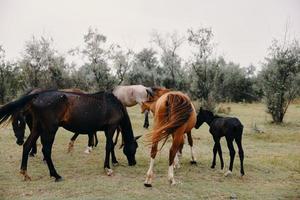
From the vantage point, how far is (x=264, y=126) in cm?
1927

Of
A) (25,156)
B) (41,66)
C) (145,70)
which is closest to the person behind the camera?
(25,156)

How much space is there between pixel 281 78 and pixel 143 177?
48.1ft

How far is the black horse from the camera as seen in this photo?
7.88m

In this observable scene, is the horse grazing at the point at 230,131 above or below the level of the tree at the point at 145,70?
below

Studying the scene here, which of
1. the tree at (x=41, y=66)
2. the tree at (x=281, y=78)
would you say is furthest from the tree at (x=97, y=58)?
the tree at (x=281, y=78)

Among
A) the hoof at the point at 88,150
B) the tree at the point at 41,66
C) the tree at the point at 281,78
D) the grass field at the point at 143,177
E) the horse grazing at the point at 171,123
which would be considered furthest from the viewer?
the tree at the point at 41,66

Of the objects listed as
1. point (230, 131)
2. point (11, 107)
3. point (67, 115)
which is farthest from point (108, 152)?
point (230, 131)

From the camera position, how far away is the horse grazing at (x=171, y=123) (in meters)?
7.60

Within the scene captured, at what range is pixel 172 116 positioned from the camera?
7.71 m

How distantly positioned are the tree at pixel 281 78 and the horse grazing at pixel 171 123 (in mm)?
13932

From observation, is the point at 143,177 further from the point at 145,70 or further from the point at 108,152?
the point at 145,70

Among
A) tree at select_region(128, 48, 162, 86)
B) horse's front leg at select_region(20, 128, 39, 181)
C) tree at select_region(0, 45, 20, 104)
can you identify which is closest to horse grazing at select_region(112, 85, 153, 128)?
horse's front leg at select_region(20, 128, 39, 181)

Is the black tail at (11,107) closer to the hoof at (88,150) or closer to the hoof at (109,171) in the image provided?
the hoof at (109,171)

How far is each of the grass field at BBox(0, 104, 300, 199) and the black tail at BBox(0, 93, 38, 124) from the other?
139cm
